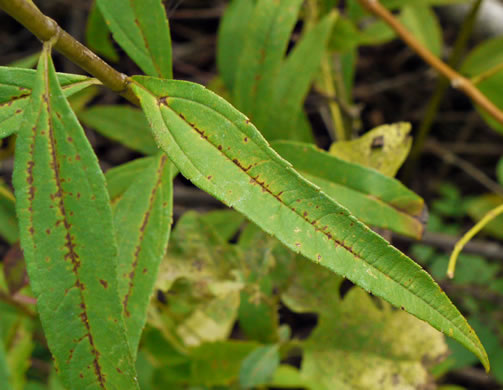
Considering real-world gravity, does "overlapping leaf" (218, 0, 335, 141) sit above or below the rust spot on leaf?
above

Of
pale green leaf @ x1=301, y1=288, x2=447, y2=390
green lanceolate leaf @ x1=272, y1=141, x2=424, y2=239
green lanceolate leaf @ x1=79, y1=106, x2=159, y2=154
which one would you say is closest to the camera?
green lanceolate leaf @ x1=272, y1=141, x2=424, y2=239

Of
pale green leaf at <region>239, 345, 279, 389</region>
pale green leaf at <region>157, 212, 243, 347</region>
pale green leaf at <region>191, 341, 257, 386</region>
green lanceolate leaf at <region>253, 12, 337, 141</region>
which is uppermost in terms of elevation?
green lanceolate leaf at <region>253, 12, 337, 141</region>

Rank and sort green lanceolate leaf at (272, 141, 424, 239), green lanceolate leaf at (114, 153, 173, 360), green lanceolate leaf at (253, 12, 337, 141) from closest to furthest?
green lanceolate leaf at (114, 153, 173, 360) < green lanceolate leaf at (272, 141, 424, 239) < green lanceolate leaf at (253, 12, 337, 141)

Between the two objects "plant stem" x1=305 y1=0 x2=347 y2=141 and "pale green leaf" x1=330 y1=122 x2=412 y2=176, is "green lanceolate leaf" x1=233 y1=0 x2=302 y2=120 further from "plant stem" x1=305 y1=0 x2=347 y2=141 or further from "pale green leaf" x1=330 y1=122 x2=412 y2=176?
"plant stem" x1=305 y1=0 x2=347 y2=141

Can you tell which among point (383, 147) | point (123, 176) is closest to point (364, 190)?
point (383, 147)

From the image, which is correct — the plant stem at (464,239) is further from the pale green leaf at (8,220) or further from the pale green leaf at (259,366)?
the pale green leaf at (8,220)

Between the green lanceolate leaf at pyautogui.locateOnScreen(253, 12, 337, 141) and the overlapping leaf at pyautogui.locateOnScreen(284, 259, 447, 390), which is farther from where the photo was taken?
the green lanceolate leaf at pyautogui.locateOnScreen(253, 12, 337, 141)

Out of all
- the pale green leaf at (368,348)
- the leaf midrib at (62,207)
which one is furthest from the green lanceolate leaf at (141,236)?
the pale green leaf at (368,348)

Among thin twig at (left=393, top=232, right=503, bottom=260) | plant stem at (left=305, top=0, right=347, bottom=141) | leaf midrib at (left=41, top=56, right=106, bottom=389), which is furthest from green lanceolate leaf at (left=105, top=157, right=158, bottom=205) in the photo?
thin twig at (left=393, top=232, right=503, bottom=260)
